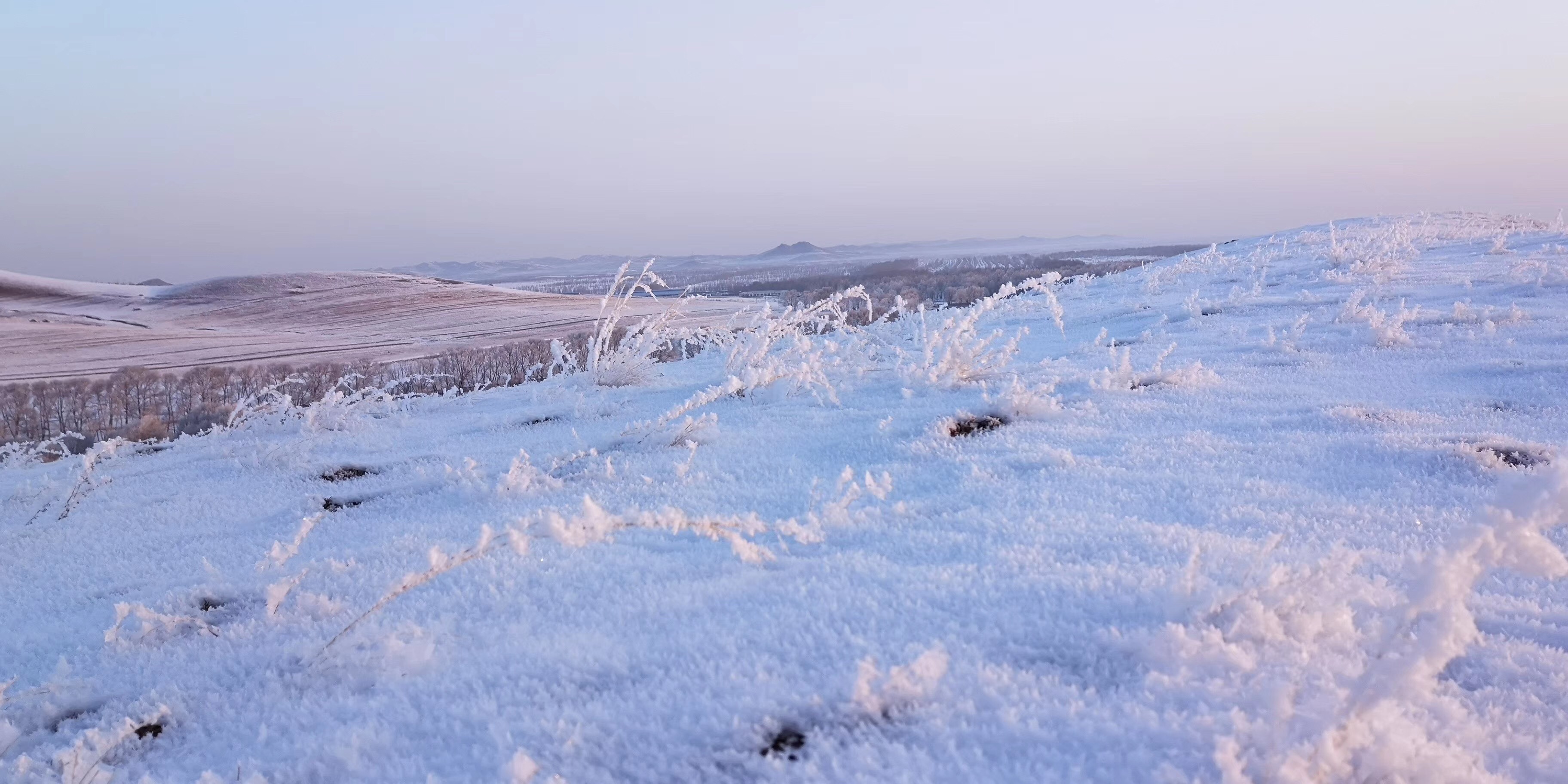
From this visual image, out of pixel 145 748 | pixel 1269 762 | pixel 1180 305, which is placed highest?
pixel 1180 305

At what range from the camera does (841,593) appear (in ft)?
4.72

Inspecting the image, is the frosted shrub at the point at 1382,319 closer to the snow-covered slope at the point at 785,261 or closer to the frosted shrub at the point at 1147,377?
the frosted shrub at the point at 1147,377

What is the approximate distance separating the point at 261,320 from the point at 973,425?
125ft

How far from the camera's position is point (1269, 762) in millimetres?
874

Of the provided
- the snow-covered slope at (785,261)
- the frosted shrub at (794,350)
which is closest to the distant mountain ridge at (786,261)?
the snow-covered slope at (785,261)

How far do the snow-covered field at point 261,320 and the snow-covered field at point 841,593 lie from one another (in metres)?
16.1

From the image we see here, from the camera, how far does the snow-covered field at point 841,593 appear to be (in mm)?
1003

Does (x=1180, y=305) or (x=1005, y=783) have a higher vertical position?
(x=1180, y=305)

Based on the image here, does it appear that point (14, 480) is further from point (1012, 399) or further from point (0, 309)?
point (0, 309)

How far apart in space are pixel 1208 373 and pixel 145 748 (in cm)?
331

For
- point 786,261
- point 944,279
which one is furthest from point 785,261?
point 944,279

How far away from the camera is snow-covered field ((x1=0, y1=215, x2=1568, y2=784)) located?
100 centimetres

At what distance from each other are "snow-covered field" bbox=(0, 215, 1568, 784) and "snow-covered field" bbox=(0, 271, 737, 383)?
16.1 metres

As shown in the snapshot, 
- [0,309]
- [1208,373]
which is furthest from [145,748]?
[0,309]
